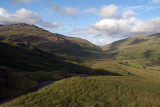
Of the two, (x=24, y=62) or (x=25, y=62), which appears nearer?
(x=24, y=62)

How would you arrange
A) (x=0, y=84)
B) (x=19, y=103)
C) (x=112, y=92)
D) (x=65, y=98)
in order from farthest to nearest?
(x=0, y=84) → (x=112, y=92) → (x=65, y=98) → (x=19, y=103)

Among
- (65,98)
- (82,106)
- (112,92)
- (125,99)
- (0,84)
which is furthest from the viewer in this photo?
(0,84)

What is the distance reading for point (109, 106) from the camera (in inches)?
583

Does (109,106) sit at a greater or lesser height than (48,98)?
lesser

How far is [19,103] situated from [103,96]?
1212cm

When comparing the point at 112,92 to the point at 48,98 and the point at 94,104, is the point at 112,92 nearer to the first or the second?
the point at 94,104

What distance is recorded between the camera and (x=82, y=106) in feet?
46.5

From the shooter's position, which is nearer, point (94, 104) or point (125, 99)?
point (94, 104)

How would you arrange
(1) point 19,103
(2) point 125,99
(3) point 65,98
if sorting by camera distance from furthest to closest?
(2) point 125,99
(3) point 65,98
(1) point 19,103

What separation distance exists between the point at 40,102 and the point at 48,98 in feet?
4.28

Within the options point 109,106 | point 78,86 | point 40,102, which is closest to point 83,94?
point 78,86

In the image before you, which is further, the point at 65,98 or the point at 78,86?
the point at 78,86

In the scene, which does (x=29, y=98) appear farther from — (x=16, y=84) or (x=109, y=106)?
(x=16, y=84)

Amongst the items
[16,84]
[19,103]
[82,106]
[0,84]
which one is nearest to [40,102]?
[19,103]
